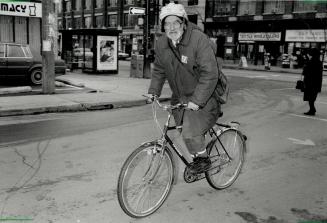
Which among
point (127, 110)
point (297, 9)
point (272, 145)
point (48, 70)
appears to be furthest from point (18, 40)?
point (297, 9)

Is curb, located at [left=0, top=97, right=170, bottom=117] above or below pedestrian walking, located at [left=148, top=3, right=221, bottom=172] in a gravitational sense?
below

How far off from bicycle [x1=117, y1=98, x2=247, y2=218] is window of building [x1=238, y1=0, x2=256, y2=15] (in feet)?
126

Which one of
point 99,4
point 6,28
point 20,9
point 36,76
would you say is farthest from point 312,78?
point 99,4

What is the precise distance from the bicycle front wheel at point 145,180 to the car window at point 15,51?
1185cm

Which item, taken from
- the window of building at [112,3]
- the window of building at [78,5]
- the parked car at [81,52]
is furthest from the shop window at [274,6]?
the window of building at [78,5]

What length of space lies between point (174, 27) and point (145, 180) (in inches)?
58.7

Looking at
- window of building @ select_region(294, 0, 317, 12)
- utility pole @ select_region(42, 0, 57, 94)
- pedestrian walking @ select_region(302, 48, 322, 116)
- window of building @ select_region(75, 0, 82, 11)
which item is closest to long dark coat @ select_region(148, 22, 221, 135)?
pedestrian walking @ select_region(302, 48, 322, 116)

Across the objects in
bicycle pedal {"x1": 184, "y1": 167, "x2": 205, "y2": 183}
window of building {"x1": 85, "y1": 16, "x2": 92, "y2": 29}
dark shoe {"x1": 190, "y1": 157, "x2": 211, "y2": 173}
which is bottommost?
bicycle pedal {"x1": 184, "y1": 167, "x2": 205, "y2": 183}

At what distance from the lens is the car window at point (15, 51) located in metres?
14.2

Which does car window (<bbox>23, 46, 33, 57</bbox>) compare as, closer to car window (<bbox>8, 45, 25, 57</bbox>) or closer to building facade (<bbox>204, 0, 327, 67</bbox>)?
car window (<bbox>8, 45, 25, 57</bbox>)

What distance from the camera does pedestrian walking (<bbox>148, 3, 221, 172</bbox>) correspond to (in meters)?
3.83

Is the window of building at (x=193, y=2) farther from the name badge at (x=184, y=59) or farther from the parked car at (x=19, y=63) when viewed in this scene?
the name badge at (x=184, y=59)

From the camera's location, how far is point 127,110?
10.5m

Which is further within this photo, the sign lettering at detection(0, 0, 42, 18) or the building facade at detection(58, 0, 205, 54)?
the building facade at detection(58, 0, 205, 54)
